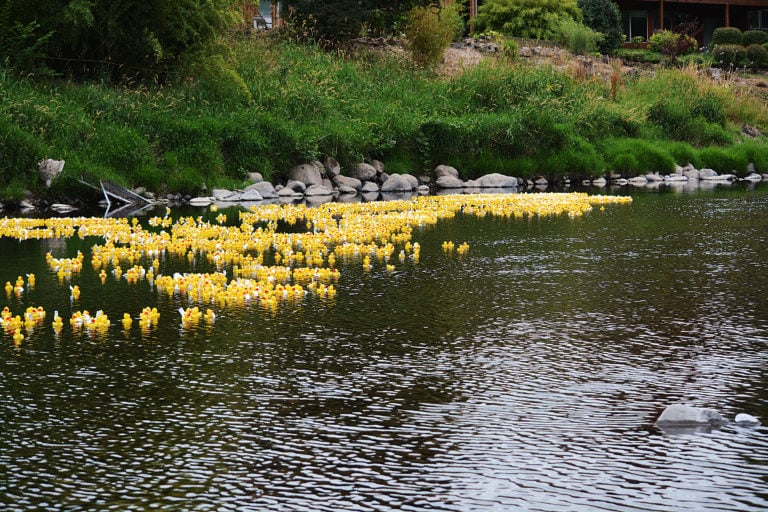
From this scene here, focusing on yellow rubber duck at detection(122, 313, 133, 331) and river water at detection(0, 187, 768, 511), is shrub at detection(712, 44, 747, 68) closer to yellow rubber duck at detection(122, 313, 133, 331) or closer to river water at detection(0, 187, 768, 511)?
river water at detection(0, 187, 768, 511)

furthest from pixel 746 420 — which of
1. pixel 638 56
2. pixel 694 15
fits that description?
pixel 694 15

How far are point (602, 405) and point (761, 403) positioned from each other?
47.6 inches

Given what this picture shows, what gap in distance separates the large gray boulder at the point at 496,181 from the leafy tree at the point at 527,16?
22301 millimetres

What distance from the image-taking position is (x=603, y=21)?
200 ft

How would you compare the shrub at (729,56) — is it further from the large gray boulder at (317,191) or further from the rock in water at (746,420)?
the rock in water at (746,420)

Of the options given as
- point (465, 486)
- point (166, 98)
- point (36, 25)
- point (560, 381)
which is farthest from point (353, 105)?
point (465, 486)

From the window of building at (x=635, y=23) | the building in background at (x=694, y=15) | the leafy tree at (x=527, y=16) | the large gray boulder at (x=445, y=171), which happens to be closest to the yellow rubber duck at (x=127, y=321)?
the large gray boulder at (x=445, y=171)

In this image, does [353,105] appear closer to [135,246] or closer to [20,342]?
[135,246]

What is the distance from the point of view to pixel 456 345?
10336 mm

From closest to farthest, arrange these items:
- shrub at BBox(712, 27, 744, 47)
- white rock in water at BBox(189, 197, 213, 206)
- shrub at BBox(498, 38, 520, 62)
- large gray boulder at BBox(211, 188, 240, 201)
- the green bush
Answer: white rock in water at BBox(189, 197, 213, 206) → large gray boulder at BBox(211, 188, 240, 201) → shrub at BBox(498, 38, 520, 62) → the green bush → shrub at BBox(712, 27, 744, 47)

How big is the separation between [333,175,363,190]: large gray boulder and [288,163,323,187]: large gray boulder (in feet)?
1.67

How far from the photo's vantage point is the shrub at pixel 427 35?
4353cm

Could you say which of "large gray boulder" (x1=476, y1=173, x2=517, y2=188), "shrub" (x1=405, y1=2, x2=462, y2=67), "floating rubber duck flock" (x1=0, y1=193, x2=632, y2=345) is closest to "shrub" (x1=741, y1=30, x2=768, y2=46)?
"shrub" (x1=405, y1=2, x2=462, y2=67)

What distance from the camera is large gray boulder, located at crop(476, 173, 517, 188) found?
34594 mm
